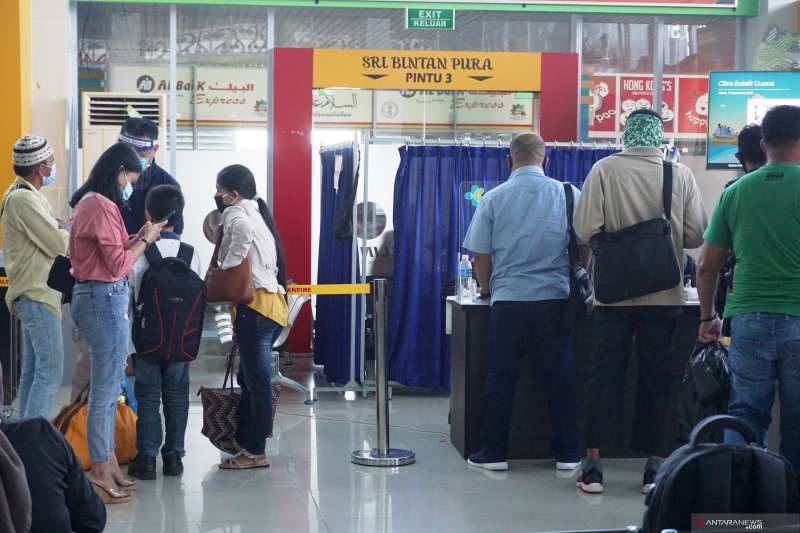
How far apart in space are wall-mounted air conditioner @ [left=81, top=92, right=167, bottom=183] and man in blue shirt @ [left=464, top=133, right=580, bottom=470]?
14.3 feet

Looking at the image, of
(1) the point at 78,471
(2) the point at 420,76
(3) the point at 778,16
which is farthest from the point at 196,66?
(1) the point at 78,471

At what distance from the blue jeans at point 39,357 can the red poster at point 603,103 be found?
6.33m

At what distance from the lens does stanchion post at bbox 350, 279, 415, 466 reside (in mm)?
5324

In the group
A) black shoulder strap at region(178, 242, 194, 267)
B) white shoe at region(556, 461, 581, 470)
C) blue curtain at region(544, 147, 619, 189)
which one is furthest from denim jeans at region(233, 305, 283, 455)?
blue curtain at region(544, 147, 619, 189)

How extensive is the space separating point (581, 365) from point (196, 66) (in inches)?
230

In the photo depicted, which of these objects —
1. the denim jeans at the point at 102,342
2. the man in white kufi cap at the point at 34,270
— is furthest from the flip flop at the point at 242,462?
the man in white kufi cap at the point at 34,270

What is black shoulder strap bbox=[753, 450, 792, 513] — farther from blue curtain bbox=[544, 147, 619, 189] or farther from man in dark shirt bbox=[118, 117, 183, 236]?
blue curtain bbox=[544, 147, 619, 189]

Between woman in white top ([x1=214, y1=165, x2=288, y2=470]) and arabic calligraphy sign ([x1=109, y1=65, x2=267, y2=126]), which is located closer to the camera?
woman in white top ([x1=214, y1=165, x2=288, y2=470])

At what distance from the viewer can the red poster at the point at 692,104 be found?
1022cm

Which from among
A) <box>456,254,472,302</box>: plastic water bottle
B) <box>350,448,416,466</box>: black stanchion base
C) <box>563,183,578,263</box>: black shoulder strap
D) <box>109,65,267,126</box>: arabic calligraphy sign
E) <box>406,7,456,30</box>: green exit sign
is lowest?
<box>350,448,416,466</box>: black stanchion base

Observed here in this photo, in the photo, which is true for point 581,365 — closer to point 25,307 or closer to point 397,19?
point 25,307

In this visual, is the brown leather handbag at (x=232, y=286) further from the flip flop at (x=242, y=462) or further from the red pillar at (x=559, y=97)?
the red pillar at (x=559, y=97)

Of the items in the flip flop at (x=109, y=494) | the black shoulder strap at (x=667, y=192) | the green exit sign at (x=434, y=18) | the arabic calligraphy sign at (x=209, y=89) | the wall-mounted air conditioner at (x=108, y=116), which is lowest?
the flip flop at (x=109, y=494)

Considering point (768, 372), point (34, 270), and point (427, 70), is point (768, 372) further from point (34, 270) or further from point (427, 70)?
point (427, 70)
